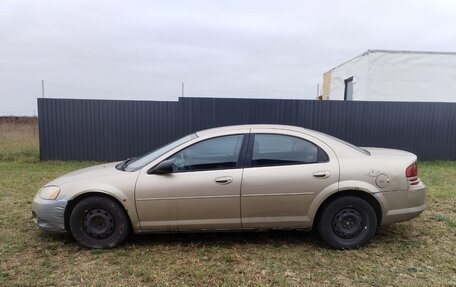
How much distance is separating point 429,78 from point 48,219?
49.1 feet

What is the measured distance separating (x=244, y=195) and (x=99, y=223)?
1699mm

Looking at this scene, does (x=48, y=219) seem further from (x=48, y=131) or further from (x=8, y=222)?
(x=48, y=131)

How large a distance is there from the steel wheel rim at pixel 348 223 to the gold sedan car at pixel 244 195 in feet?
0.04

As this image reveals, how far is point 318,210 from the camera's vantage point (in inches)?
167

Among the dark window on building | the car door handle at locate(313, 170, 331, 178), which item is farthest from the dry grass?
the dark window on building

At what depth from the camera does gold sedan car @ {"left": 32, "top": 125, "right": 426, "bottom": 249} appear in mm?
4125

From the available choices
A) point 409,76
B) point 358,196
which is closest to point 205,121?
point 358,196

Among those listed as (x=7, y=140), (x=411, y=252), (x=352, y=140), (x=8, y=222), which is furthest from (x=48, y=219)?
(x=7, y=140)

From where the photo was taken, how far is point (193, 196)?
4.11 meters

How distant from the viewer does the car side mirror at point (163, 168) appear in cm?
415

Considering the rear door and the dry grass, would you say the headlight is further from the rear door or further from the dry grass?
the dry grass

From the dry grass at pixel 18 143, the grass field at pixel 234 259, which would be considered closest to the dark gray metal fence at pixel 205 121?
the dry grass at pixel 18 143

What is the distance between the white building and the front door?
12.2 metres

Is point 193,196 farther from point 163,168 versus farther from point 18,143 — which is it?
point 18,143
